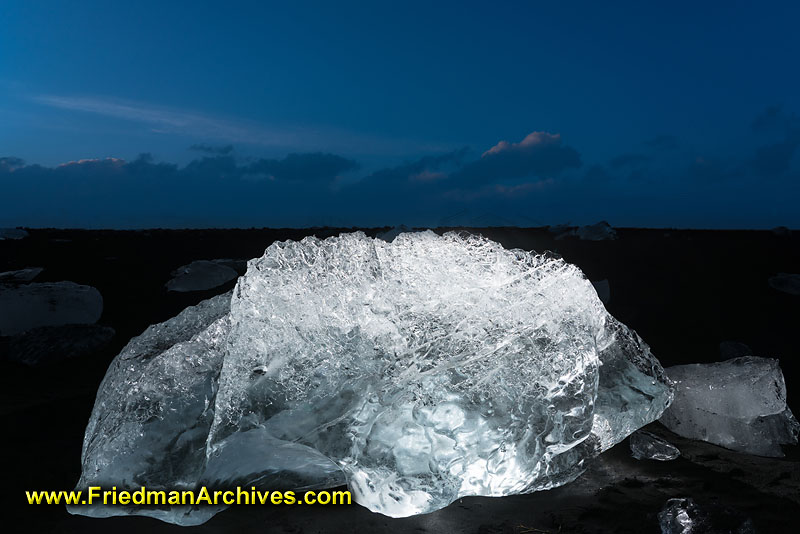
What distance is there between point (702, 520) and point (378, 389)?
1.58 m

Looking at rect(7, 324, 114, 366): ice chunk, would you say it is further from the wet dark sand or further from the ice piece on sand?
the ice piece on sand

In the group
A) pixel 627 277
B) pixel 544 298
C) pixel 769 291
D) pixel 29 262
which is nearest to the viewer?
pixel 544 298

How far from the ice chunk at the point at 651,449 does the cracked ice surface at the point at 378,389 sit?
9.0 inches

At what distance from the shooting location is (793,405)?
15.1 ft

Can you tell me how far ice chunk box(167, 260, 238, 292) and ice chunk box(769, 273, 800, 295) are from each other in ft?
28.0

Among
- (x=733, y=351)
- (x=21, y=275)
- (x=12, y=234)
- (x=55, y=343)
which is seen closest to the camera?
(x=733, y=351)

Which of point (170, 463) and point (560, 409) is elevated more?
point (560, 409)

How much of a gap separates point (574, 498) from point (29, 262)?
39.6 ft

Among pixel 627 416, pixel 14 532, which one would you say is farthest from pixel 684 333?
pixel 14 532

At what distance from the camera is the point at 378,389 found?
2951 millimetres

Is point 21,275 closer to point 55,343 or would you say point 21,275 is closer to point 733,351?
point 55,343

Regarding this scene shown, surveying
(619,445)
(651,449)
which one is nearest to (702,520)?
(651,449)

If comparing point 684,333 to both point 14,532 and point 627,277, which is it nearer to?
point 627,277

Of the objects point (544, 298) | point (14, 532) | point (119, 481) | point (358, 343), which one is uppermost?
point (544, 298)
